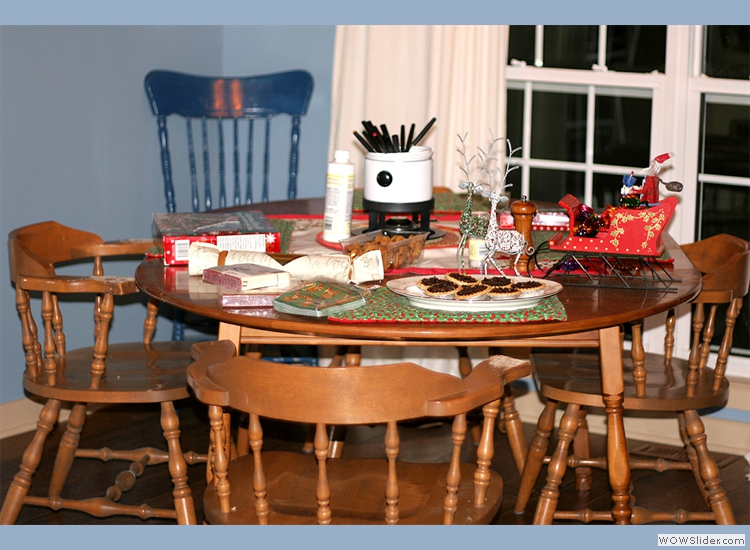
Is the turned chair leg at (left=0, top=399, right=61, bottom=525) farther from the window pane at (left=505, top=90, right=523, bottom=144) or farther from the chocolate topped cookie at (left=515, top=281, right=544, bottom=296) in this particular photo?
the window pane at (left=505, top=90, right=523, bottom=144)

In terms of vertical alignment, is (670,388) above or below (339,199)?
below

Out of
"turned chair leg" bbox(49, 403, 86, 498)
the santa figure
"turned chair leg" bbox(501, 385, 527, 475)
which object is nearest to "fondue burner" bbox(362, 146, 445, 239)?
the santa figure

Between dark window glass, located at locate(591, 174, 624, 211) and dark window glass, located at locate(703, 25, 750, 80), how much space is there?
47 cm

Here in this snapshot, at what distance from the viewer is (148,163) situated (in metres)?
3.52

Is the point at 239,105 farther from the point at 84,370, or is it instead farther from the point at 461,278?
the point at 461,278

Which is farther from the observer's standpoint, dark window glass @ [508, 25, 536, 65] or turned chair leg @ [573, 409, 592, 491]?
dark window glass @ [508, 25, 536, 65]

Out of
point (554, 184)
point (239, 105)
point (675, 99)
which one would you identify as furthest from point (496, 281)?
point (239, 105)

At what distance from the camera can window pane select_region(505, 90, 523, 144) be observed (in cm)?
343

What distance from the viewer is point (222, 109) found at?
3.53m

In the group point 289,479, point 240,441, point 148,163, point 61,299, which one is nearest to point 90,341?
point 61,299

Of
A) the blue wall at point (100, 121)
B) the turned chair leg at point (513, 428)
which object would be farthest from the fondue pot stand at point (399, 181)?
the blue wall at point (100, 121)

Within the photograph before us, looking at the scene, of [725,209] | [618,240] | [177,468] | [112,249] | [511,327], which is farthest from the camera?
[725,209]

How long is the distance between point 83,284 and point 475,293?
966mm

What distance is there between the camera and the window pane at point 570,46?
3.25m
